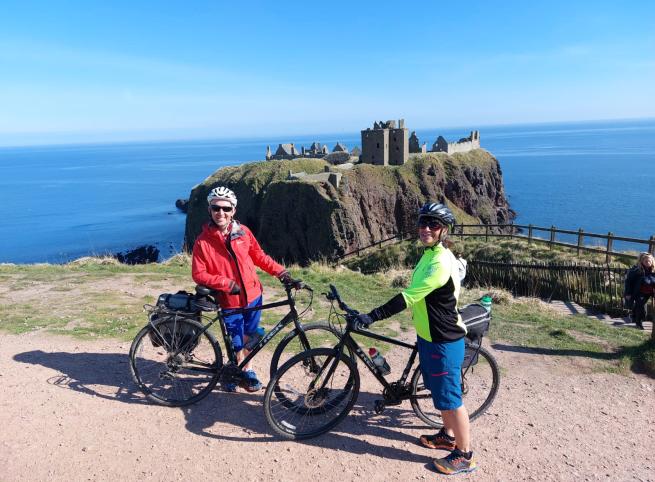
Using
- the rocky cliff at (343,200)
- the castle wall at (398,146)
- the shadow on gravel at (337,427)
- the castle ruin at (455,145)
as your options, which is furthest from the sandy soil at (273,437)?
the castle ruin at (455,145)

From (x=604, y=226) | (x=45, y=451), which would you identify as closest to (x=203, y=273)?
(x=45, y=451)

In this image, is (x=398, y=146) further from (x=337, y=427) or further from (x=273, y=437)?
(x=273, y=437)

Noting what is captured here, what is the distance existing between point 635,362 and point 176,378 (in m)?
6.30

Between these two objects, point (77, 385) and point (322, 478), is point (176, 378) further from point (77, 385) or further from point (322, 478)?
point (322, 478)

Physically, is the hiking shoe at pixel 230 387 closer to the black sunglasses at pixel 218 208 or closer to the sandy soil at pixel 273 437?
the sandy soil at pixel 273 437

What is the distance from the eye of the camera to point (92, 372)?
576 cm

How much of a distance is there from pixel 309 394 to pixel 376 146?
200ft

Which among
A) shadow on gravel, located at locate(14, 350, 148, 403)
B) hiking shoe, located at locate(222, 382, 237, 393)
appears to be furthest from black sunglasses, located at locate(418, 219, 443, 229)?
shadow on gravel, located at locate(14, 350, 148, 403)

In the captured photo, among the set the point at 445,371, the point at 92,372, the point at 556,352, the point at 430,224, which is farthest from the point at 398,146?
the point at 445,371

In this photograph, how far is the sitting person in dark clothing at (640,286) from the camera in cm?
893

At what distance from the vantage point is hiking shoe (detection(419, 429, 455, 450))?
4371 millimetres

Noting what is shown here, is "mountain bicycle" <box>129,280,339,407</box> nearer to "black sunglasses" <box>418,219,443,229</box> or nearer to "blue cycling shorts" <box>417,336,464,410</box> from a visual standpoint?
"blue cycling shorts" <box>417,336,464,410</box>

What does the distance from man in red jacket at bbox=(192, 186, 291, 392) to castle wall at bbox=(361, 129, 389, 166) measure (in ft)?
194

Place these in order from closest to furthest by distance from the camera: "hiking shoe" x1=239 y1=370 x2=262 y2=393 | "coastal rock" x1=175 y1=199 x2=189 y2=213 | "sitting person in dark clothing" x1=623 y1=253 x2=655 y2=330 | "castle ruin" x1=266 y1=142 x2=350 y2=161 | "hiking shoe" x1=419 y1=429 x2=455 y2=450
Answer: "hiking shoe" x1=419 y1=429 x2=455 y2=450 → "hiking shoe" x1=239 y1=370 x2=262 y2=393 → "sitting person in dark clothing" x1=623 y1=253 x2=655 y2=330 → "castle ruin" x1=266 y1=142 x2=350 y2=161 → "coastal rock" x1=175 y1=199 x2=189 y2=213
